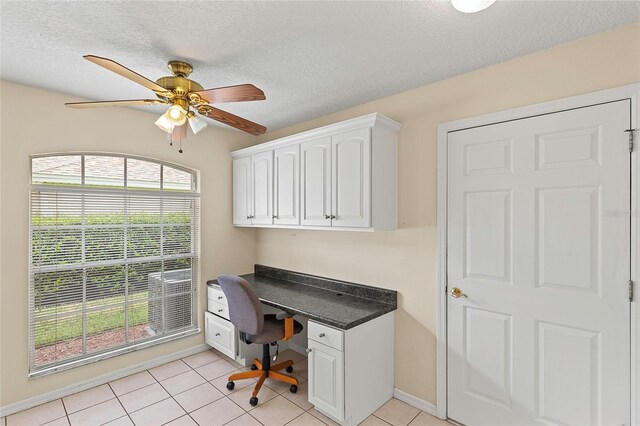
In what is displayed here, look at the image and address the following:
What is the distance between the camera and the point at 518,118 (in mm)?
1916

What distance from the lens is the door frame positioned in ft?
5.10

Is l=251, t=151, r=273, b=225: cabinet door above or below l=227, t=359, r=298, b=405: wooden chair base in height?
above

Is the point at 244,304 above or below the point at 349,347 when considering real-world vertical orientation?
above

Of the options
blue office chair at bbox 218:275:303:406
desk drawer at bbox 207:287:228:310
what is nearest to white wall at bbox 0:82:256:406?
desk drawer at bbox 207:287:228:310

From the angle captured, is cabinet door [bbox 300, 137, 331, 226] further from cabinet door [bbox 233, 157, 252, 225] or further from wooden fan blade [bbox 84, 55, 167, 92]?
wooden fan blade [bbox 84, 55, 167, 92]

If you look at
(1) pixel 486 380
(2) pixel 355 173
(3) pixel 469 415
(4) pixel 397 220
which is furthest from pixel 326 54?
(3) pixel 469 415

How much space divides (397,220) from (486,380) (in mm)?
1266

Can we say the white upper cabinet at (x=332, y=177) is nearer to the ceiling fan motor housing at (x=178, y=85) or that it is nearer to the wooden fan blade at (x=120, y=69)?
the ceiling fan motor housing at (x=178, y=85)

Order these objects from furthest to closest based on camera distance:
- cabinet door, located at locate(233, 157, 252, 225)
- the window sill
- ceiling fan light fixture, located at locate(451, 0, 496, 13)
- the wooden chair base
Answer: cabinet door, located at locate(233, 157, 252, 225) < the wooden chair base < the window sill < ceiling fan light fixture, located at locate(451, 0, 496, 13)

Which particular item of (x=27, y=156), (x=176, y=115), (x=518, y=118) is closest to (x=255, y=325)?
(x=176, y=115)

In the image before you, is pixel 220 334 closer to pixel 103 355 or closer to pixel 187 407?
pixel 187 407

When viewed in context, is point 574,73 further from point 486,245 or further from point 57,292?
point 57,292

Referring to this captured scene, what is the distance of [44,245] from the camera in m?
2.45

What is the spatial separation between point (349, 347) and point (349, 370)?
162 millimetres
